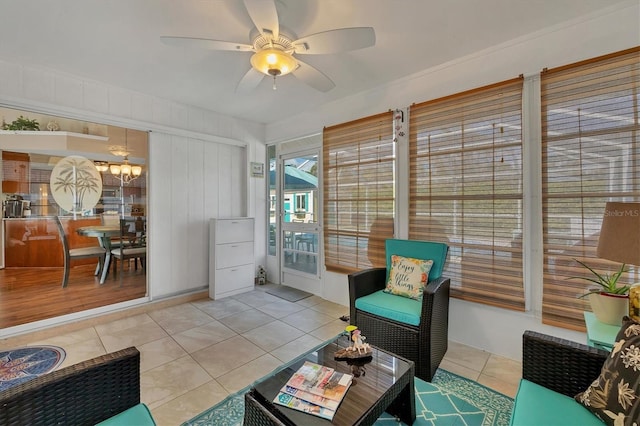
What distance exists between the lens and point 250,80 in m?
2.37

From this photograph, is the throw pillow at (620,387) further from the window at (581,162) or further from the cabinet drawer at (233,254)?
the cabinet drawer at (233,254)

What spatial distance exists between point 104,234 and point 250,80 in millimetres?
2912

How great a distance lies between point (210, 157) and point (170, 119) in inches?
27.8

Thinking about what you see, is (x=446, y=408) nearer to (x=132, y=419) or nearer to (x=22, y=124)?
(x=132, y=419)

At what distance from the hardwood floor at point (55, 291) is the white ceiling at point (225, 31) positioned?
236 centimetres

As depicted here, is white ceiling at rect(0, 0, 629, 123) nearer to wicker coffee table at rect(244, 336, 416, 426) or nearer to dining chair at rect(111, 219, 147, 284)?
dining chair at rect(111, 219, 147, 284)

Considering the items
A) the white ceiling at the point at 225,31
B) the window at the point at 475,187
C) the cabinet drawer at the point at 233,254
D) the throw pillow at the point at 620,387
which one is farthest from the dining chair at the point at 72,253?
the throw pillow at the point at 620,387

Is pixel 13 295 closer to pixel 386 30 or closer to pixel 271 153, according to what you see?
pixel 271 153

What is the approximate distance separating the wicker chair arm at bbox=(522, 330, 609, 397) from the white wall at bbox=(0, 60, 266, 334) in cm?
384

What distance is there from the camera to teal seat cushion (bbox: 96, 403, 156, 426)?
1.08m

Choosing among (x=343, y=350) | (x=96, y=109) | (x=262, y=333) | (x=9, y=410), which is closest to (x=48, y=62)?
(x=96, y=109)

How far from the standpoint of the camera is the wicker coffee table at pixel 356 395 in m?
1.15

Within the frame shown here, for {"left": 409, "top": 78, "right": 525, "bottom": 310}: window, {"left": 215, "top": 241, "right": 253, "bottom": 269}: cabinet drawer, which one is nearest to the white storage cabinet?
{"left": 215, "top": 241, "right": 253, "bottom": 269}: cabinet drawer

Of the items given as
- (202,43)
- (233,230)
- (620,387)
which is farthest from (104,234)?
(620,387)
